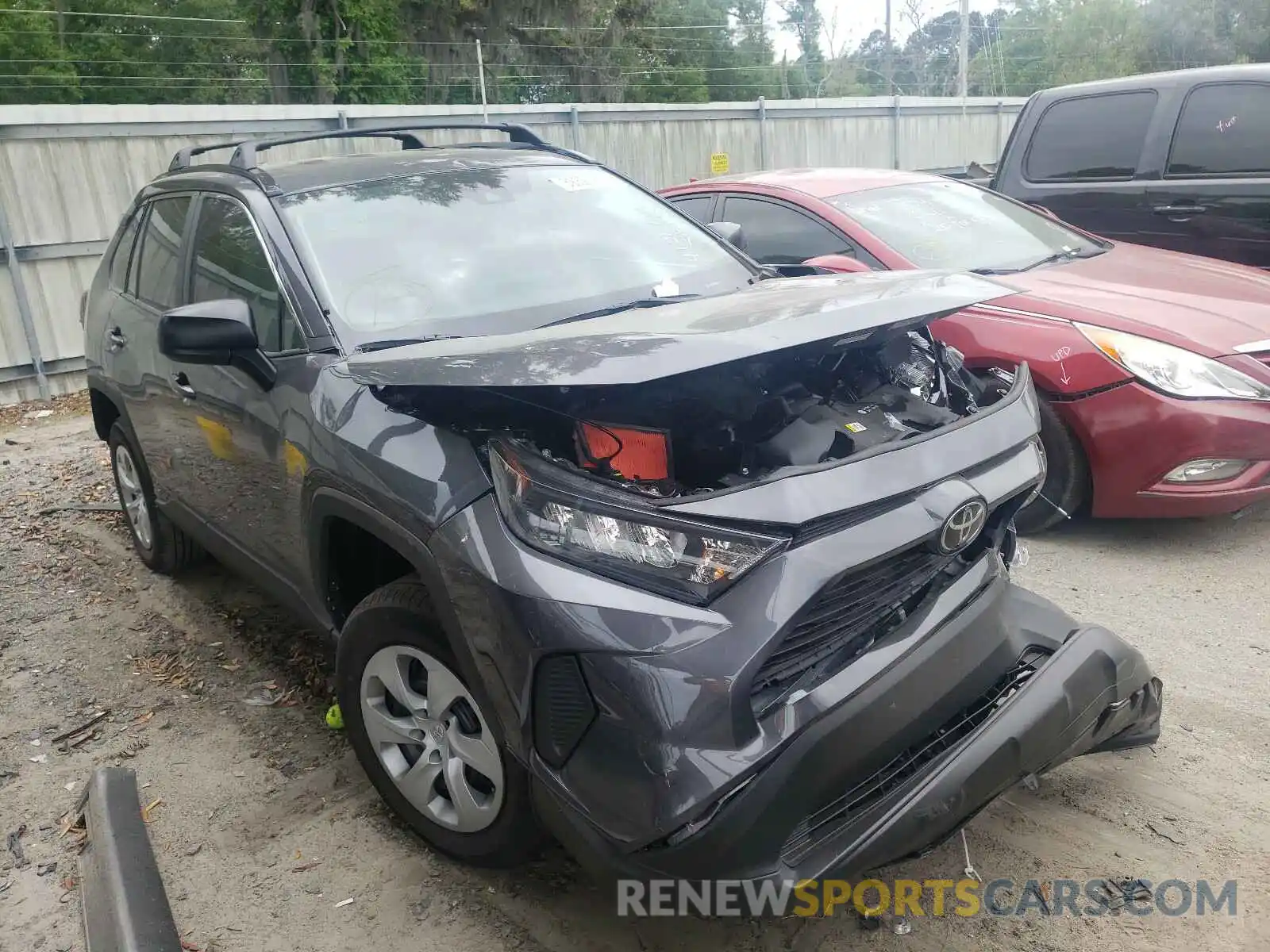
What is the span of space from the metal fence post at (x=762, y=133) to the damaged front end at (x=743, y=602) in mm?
12848

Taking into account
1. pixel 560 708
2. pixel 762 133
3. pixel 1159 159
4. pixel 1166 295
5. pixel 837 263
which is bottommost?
pixel 560 708

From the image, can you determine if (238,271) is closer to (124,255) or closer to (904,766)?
(124,255)

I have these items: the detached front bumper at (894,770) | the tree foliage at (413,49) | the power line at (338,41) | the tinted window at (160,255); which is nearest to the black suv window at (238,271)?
the tinted window at (160,255)

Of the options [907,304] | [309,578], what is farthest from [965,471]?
[309,578]

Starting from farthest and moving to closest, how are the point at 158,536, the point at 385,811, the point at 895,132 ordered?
the point at 895,132 → the point at 158,536 → the point at 385,811

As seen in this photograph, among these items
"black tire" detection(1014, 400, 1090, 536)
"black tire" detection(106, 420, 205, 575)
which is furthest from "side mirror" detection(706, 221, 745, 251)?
"black tire" detection(106, 420, 205, 575)

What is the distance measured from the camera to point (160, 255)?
4.04 meters

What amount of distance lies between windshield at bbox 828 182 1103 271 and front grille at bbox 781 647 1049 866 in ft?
9.78

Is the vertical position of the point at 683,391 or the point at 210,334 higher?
the point at 210,334

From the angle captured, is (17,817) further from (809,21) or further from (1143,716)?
(809,21)

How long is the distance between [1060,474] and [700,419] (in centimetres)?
246

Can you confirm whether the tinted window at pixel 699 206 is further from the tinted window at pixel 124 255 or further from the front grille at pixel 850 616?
the front grille at pixel 850 616

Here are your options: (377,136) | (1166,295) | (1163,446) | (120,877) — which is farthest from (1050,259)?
(120,877)

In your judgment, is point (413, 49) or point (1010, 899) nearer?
point (1010, 899)
